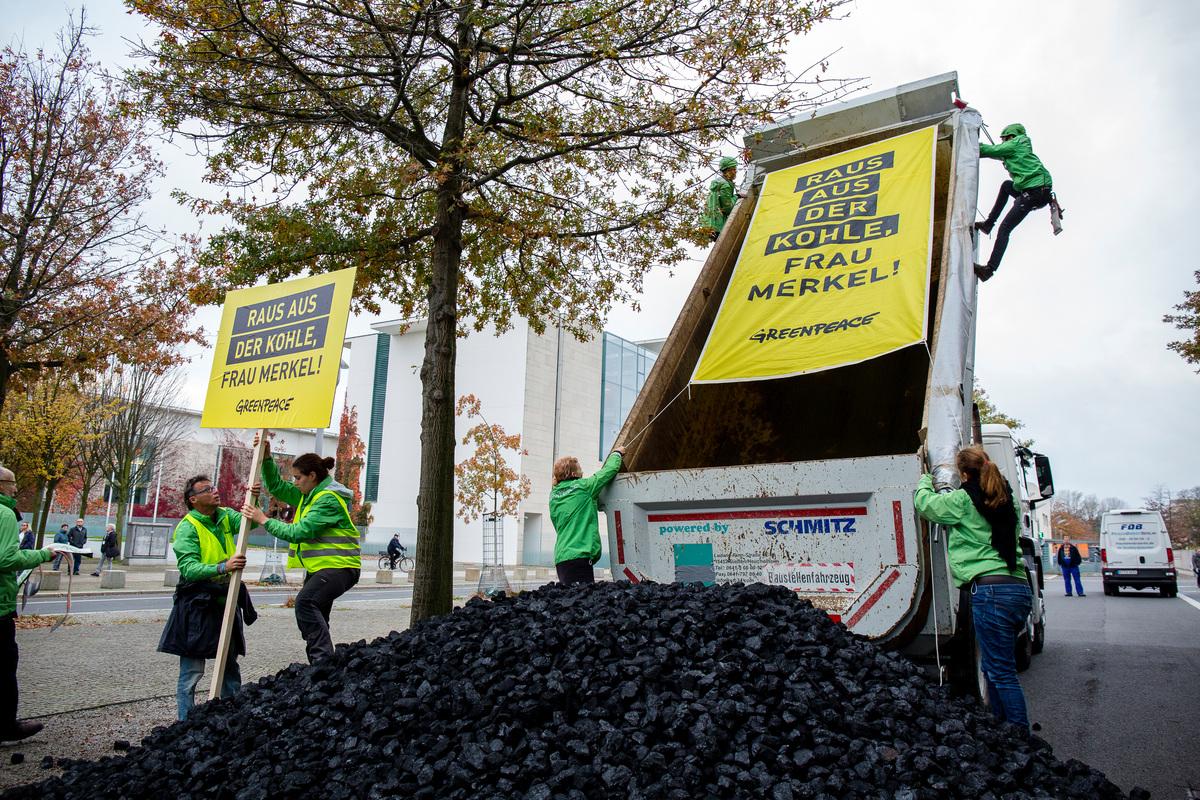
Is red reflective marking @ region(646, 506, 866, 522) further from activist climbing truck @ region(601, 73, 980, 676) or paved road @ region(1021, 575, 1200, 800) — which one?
paved road @ region(1021, 575, 1200, 800)

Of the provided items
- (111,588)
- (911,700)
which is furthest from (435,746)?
(111,588)

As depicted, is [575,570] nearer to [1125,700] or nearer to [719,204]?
[719,204]

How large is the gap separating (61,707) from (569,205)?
6.49m

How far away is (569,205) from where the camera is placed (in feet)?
29.4

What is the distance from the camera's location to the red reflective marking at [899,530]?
4.06m

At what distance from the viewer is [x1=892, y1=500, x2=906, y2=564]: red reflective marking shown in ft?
13.3

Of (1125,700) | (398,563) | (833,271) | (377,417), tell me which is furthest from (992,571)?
(377,417)

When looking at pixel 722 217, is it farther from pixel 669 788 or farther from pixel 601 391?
pixel 601 391

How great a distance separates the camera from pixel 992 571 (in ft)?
13.6

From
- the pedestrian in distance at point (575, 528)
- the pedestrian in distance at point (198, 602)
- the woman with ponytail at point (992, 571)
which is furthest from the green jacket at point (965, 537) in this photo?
the pedestrian in distance at point (198, 602)

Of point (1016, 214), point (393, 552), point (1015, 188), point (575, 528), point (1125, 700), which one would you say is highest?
point (1015, 188)

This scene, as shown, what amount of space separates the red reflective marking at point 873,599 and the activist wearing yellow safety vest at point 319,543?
2996 millimetres

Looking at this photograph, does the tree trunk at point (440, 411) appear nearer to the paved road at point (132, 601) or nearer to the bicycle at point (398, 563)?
the paved road at point (132, 601)

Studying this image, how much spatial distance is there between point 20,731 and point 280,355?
2697 millimetres
